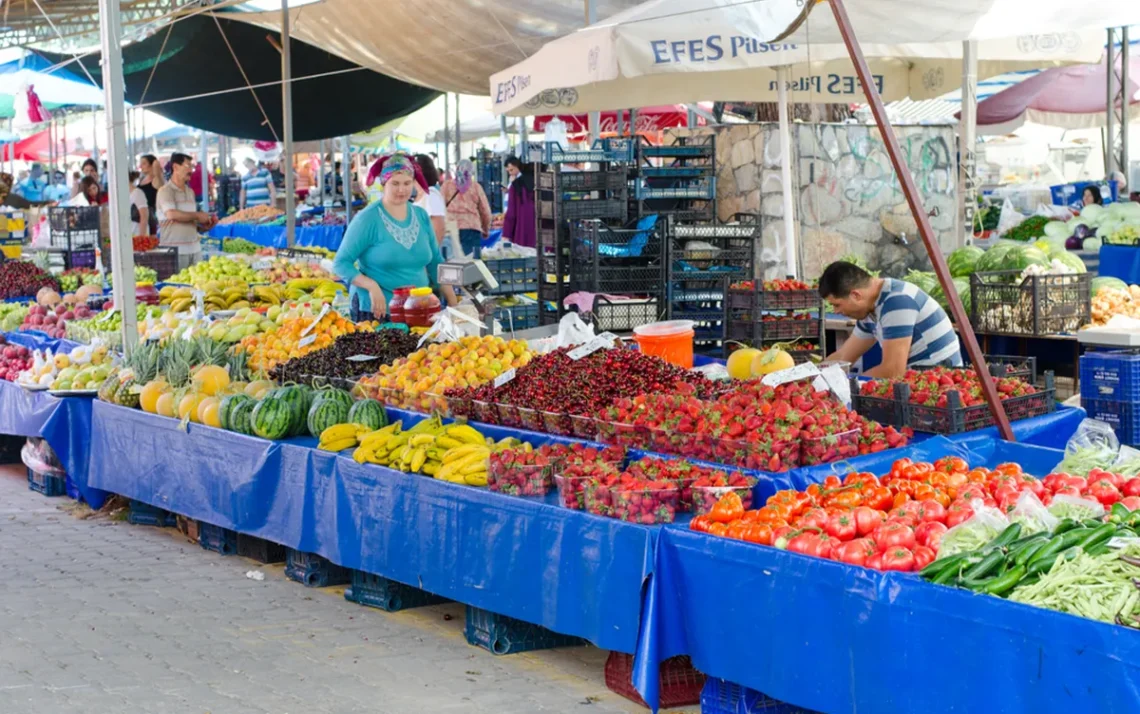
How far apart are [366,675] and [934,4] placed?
422cm

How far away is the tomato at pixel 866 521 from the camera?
3717mm

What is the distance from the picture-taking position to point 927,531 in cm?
360

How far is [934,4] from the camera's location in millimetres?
6566

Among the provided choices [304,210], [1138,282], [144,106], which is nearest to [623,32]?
[1138,282]

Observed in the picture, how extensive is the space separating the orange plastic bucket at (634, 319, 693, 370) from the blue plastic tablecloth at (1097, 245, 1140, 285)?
16.8 feet

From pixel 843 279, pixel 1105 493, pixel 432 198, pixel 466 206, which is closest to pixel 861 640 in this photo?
pixel 1105 493

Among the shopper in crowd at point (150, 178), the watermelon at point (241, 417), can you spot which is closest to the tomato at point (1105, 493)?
the watermelon at point (241, 417)

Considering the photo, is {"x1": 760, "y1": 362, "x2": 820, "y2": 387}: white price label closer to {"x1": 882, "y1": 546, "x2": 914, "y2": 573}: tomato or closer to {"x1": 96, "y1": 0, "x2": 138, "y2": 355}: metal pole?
{"x1": 882, "y1": 546, "x2": 914, "y2": 573}: tomato

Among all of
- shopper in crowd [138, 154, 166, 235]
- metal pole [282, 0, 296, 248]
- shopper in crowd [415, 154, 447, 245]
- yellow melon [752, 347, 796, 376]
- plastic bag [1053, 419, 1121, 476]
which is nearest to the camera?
plastic bag [1053, 419, 1121, 476]

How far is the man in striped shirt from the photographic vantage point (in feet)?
19.4

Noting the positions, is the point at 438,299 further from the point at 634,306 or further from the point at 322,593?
the point at 322,593

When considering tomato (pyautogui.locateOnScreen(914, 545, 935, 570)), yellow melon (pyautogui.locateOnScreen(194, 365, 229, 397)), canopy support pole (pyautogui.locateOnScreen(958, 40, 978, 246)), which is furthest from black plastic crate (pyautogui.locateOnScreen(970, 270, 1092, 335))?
yellow melon (pyautogui.locateOnScreen(194, 365, 229, 397))

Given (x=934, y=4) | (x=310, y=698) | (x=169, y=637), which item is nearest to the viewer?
(x=310, y=698)

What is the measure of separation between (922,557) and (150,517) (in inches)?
199
